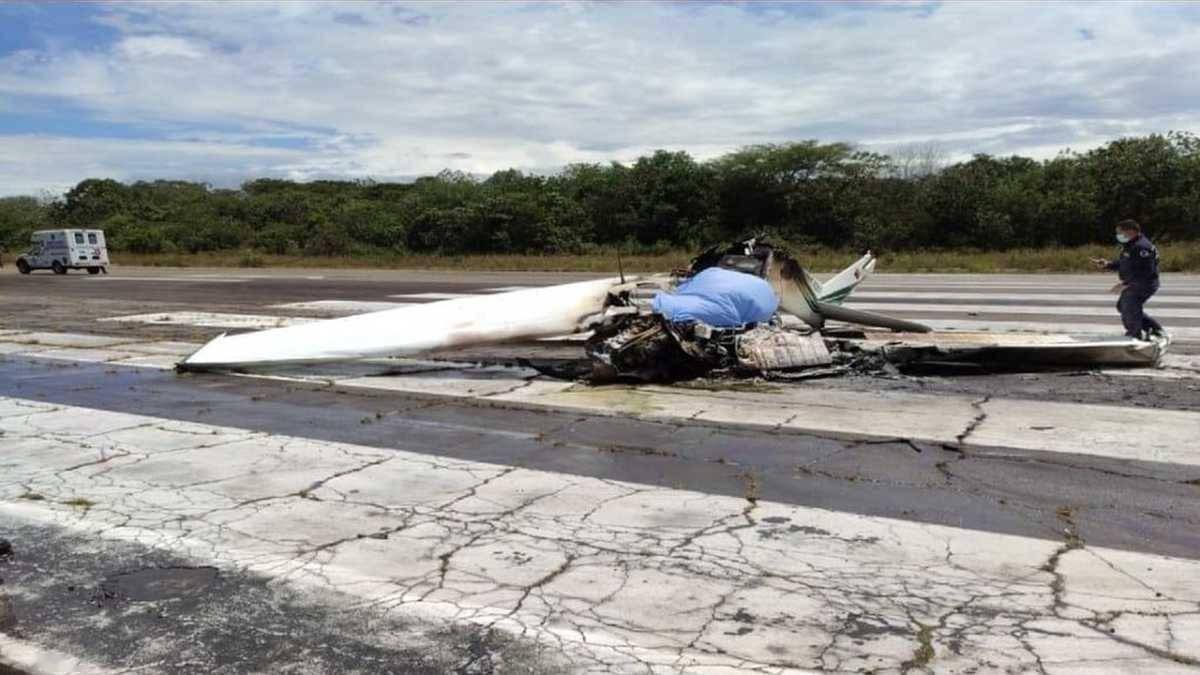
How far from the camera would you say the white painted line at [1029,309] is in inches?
588

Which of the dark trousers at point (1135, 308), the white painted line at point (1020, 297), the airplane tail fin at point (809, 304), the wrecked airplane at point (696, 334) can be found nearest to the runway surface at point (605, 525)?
the wrecked airplane at point (696, 334)

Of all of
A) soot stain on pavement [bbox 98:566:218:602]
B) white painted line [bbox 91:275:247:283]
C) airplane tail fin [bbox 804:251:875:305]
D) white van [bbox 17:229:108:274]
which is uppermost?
white van [bbox 17:229:108:274]

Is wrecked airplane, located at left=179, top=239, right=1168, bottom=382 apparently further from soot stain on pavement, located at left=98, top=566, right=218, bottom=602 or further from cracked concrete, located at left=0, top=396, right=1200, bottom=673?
soot stain on pavement, located at left=98, top=566, right=218, bottom=602

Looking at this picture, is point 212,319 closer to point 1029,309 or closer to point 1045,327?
point 1045,327

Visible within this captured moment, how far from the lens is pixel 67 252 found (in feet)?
130

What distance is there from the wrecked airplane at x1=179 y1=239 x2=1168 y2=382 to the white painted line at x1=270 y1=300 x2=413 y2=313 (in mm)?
7897

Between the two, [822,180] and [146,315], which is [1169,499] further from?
[822,180]

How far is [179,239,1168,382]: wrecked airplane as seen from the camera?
32.5 ft

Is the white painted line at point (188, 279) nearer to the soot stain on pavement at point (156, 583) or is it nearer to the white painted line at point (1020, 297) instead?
the white painted line at point (1020, 297)

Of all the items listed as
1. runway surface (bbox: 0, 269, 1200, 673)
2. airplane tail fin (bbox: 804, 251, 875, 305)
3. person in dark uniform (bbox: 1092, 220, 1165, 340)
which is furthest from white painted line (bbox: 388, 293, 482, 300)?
person in dark uniform (bbox: 1092, 220, 1165, 340)

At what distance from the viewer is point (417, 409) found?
8766 mm

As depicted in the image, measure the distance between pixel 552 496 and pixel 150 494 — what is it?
252cm

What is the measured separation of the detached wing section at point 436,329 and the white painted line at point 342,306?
7.92 meters

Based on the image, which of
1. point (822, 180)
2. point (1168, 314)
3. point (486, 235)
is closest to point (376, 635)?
point (1168, 314)
